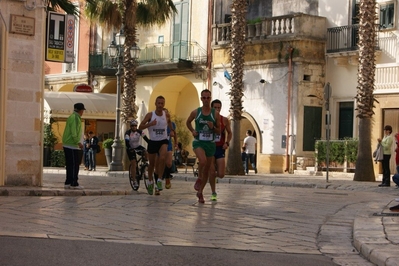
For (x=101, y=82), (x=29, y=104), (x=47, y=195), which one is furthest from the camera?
(x=101, y=82)

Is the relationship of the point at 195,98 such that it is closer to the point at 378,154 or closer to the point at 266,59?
the point at 266,59

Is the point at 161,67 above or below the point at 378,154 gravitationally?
above

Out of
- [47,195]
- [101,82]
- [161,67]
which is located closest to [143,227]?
[47,195]

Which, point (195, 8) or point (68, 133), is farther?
point (195, 8)

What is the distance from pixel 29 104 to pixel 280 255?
29.8ft

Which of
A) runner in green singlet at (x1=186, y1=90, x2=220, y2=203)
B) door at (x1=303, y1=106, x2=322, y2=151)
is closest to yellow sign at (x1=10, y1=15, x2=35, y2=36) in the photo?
runner in green singlet at (x1=186, y1=90, x2=220, y2=203)

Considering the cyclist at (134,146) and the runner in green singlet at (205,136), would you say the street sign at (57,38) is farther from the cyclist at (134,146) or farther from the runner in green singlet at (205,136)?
the runner in green singlet at (205,136)

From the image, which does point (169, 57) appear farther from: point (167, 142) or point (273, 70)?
point (167, 142)

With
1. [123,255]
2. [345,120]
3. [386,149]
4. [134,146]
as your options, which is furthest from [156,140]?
[345,120]

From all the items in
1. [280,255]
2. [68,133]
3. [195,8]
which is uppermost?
[195,8]

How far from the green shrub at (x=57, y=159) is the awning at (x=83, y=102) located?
5.45ft

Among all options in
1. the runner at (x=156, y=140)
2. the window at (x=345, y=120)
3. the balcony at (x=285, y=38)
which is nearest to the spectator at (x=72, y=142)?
the runner at (x=156, y=140)

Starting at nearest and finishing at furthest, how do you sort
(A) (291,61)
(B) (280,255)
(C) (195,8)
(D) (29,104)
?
(B) (280,255) → (D) (29,104) → (A) (291,61) → (C) (195,8)

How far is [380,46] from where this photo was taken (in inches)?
1235
